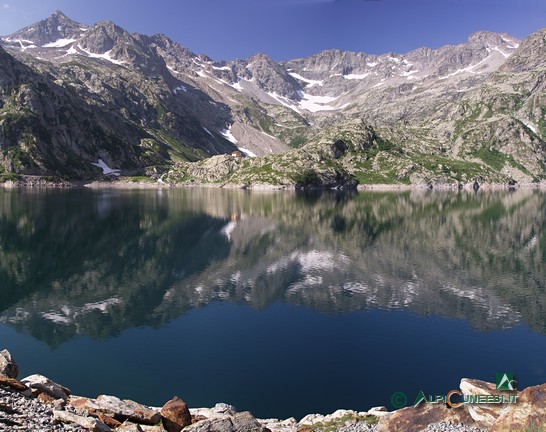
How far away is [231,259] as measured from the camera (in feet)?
318

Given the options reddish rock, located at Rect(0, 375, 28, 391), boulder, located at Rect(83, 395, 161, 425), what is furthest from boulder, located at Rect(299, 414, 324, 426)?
reddish rock, located at Rect(0, 375, 28, 391)

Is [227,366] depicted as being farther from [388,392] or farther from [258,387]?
[388,392]

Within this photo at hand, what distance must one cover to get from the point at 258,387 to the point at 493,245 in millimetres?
97650

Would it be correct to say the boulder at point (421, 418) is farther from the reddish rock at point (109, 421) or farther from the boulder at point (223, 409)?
the reddish rock at point (109, 421)

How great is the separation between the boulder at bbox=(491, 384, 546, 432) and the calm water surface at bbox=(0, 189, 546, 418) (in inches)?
580

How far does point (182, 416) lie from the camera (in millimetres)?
25906

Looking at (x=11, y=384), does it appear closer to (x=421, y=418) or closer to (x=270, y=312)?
(x=421, y=418)

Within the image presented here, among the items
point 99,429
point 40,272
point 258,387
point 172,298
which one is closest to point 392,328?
point 258,387

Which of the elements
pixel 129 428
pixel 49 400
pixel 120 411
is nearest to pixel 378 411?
pixel 129 428

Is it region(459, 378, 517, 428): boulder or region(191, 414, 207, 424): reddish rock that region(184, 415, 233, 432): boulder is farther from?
region(459, 378, 517, 428): boulder

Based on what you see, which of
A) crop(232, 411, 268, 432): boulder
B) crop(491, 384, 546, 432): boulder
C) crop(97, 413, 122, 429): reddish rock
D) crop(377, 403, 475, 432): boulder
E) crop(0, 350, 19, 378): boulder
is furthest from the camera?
crop(0, 350, 19, 378): boulder

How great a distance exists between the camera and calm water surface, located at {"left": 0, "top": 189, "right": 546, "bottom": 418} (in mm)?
39969

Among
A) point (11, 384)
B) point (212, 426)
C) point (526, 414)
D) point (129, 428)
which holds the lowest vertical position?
point (212, 426)

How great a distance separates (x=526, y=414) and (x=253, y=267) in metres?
70.2
